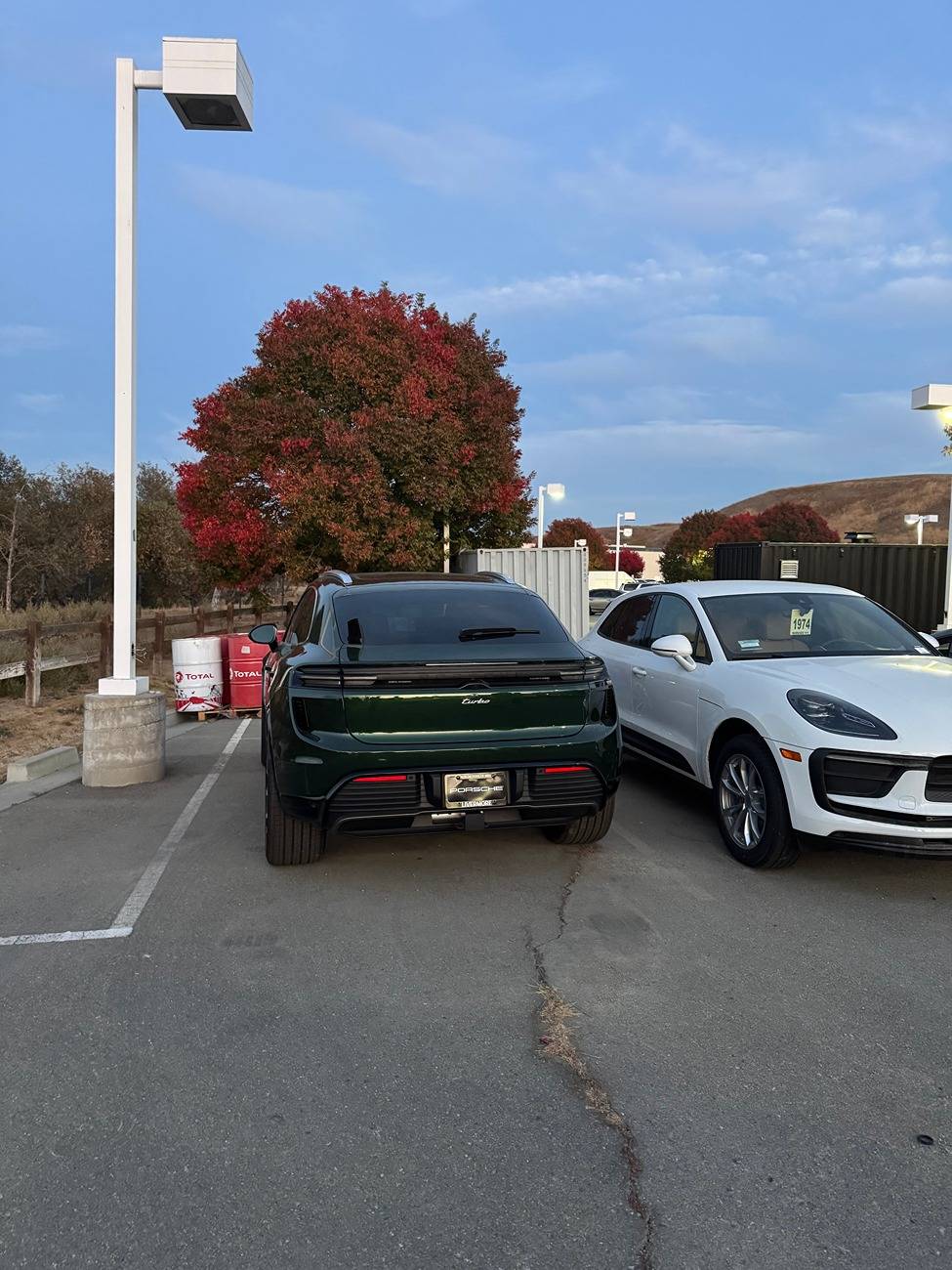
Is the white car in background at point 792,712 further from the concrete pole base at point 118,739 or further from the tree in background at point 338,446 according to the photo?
the tree in background at point 338,446

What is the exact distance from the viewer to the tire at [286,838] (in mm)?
5066

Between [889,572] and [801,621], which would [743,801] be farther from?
[889,572]

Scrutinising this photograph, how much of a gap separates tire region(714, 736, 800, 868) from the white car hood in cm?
35

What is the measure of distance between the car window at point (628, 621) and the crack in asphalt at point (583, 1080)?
11.6ft

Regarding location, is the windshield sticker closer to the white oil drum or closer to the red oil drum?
the red oil drum

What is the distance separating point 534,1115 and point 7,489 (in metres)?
27.4

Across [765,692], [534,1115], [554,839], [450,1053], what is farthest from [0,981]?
[765,692]

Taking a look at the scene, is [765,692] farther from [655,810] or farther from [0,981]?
[0,981]

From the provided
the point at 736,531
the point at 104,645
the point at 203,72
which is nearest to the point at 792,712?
the point at 203,72

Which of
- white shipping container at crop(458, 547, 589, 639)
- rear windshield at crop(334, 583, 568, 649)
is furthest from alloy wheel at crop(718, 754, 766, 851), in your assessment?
white shipping container at crop(458, 547, 589, 639)

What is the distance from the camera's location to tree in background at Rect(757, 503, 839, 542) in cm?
6475

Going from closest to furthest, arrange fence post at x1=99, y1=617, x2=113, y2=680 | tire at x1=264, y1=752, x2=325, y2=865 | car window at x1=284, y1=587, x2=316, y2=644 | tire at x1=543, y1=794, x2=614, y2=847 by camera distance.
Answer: tire at x1=264, y1=752, x2=325, y2=865, tire at x1=543, y1=794, x2=614, y2=847, car window at x1=284, y1=587, x2=316, y2=644, fence post at x1=99, y1=617, x2=113, y2=680

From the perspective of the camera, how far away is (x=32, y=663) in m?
11.6

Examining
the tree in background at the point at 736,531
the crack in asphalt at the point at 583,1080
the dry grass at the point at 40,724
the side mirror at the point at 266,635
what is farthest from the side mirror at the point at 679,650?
the tree in background at the point at 736,531
